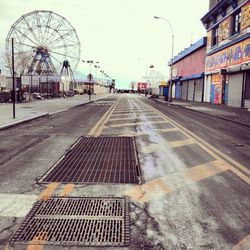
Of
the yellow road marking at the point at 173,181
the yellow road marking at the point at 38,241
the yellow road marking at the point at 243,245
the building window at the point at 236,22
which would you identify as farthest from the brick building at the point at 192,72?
the yellow road marking at the point at 38,241

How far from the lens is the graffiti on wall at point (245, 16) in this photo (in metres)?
32.3

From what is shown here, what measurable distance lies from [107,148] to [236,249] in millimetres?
6402

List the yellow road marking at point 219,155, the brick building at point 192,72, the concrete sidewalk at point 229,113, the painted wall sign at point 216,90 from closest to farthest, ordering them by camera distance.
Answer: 1. the yellow road marking at point 219,155
2. the concrete sidewalk at point 229,113
3. the painted wall sign at point 216,90
4. the brick building at point 192,72

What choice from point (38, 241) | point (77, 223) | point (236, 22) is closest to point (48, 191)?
point (77, 223)

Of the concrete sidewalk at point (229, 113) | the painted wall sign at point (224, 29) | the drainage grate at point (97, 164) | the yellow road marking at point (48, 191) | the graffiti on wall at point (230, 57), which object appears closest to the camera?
the yellow road marking at point (48, 191)

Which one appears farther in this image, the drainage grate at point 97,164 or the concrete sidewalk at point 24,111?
the concrete sidewalk at point 24,111

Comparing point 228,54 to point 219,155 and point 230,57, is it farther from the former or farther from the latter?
point 219,155

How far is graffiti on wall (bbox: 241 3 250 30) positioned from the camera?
32.3 m

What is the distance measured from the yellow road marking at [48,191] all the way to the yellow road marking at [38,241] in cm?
132

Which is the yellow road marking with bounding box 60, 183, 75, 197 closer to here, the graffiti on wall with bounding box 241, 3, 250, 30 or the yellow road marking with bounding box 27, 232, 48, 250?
the yellow road marking with bounding box 27, 232, 48, 250

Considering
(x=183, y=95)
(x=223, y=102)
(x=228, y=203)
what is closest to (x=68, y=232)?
(x=228, y=203)

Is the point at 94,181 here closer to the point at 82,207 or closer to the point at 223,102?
the point at 82,207

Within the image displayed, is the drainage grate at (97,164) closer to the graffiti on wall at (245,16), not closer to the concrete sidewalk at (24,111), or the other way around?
the concrete sidewalk at (24,111)

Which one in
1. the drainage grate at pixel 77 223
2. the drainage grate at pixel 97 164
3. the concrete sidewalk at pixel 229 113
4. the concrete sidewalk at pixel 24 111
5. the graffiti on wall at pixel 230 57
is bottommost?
the concrete sidewalk at pixel 24 111
